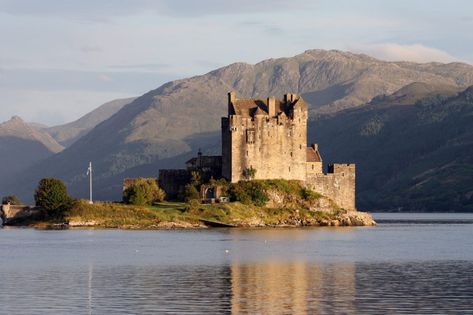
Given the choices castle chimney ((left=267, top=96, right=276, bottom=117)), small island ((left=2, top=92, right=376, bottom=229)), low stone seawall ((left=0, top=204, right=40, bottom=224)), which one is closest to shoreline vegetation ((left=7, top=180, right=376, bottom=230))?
small island ((left=2, top=92, right=376, bottom=229))

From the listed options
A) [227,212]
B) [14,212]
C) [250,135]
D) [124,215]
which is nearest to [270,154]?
[250,135]

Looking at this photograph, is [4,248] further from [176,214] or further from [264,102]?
[264,102]

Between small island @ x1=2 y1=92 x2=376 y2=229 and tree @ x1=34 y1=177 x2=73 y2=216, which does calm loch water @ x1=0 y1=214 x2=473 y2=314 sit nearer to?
small island @ x1=2 y1=92 x2=376 y2=229

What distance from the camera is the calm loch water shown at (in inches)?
2315

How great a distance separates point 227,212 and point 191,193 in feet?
24.7

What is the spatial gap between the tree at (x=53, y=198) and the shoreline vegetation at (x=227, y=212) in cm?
91

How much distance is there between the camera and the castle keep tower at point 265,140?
501ft

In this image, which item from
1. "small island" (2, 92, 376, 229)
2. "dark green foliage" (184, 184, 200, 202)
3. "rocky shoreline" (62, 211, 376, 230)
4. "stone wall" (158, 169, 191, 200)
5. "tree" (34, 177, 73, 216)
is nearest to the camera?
"rocky shoreline" (62, 211, 376, 230)

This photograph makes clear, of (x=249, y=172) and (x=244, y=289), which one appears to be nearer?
(x=244, y=289)

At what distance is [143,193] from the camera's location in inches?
5984

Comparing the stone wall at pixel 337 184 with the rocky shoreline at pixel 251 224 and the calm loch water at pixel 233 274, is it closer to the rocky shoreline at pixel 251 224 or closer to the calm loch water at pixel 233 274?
the rocky shoreline at pixel 251 224

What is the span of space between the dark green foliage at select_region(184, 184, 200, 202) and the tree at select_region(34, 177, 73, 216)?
15097 mm

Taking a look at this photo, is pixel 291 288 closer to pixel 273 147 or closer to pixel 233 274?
pixel 233 274

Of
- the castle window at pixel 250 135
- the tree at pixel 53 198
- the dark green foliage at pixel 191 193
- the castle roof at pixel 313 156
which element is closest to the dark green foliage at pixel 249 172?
the castle window at pixel 250 135
